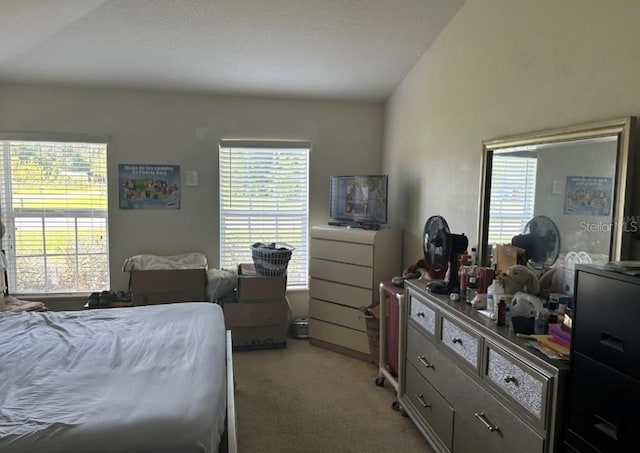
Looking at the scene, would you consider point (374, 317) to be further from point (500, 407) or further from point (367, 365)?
point (500, 407)

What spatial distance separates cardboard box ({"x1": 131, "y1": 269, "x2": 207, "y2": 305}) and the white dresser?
1.00 m

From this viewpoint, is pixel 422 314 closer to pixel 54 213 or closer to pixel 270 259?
pixel 270 259

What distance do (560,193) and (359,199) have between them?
1.95m

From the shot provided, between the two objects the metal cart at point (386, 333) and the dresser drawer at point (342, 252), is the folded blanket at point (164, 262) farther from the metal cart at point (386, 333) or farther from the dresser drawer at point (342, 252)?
the metal cart at point (386, 333)

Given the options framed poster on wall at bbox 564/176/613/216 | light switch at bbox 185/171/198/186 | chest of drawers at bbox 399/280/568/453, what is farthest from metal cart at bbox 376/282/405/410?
light switch at bbox 185/171/198/186

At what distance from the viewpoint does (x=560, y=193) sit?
1924mm

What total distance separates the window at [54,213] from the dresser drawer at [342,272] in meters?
1.97

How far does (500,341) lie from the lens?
169cm

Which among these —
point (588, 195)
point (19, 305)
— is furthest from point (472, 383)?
point (19, 305)

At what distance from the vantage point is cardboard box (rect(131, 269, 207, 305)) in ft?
11.8

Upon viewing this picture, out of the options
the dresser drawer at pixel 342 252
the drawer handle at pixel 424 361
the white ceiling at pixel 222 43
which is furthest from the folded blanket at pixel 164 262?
the drawer handle at pixel 424 361

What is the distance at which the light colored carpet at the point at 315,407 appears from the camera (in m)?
2.43

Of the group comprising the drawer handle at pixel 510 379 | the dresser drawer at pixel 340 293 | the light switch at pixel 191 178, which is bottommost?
the dresser drawer at pixel 340 293

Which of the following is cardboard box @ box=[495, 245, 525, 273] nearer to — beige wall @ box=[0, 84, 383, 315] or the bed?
the bed
